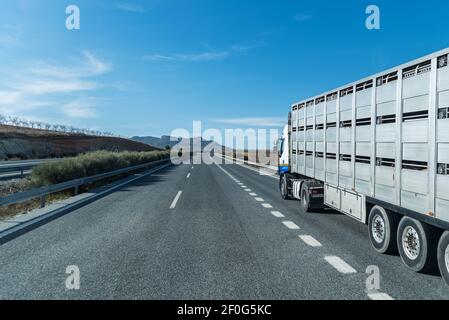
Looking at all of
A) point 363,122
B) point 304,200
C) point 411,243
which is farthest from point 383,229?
point 304,200

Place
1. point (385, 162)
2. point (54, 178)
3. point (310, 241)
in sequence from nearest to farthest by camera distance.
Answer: point (385, 162) < point (310, 241) < point (54, 178)

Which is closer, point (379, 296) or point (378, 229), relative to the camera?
point (379, 296)

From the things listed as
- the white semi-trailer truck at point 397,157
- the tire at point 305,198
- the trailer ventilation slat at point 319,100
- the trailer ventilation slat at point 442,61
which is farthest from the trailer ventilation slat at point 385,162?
the tire at point 305,198

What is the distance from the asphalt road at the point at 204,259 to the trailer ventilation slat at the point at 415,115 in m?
2.19

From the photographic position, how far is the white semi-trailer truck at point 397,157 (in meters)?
4.67

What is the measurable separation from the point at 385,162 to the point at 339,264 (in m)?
1.85

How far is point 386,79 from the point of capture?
19.9 feet

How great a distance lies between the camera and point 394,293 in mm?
4465

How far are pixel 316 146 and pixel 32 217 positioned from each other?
7785mm

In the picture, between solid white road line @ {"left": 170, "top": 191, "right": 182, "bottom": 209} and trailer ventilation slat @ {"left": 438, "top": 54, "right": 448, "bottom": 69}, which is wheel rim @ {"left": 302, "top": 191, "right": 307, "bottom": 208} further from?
trailer ventilation slat @ {"left": 438, "top": 54, "right": 448, "bottom": 69}

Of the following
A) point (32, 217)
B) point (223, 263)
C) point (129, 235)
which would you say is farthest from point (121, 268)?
point (32, 217)

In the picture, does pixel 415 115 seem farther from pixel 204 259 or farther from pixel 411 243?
pixel 204 259

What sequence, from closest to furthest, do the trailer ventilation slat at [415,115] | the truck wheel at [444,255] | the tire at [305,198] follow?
1. the truck wheel at [444,255]
2. the trailer ventilation slat at [415,115]
3. the tire at [305,198]

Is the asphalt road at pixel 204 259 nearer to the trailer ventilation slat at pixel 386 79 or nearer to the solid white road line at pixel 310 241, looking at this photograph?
the solid white road line at pixel 310 241
